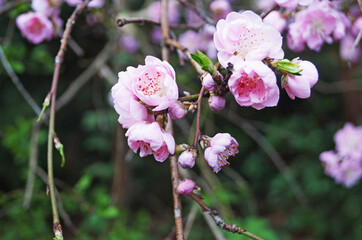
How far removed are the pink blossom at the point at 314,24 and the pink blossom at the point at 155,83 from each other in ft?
2.24

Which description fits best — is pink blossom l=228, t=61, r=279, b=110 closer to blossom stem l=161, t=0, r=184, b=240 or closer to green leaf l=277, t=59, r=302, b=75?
green leaf l=277, t=59, r=302, b=75

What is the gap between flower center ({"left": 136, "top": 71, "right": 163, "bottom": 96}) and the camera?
757 mm

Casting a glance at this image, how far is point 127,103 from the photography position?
2.41ft

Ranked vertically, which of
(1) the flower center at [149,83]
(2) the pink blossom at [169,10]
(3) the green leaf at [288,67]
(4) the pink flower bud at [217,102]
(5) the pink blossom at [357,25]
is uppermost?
(1) the flower center at [149,83]

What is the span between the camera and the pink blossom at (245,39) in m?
0.75

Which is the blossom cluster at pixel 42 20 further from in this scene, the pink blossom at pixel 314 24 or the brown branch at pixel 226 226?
the brown branch at pixel 226 226

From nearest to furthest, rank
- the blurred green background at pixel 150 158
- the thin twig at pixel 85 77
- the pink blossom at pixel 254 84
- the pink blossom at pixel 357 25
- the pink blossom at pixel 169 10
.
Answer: the pink blossom at pixel 254 84, the pink blossom at pixel 357 25, the thin twig at pixel 85 77, the blurred green background at pixel 150 158, the pink blossom at pixel 169 10

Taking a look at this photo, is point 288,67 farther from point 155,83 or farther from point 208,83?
point 155,83

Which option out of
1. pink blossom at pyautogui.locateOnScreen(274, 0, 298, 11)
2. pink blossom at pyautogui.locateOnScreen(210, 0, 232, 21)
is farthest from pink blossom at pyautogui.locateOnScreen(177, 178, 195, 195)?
pink blossom at pyautogui.locateOnScreen(210, 0, 232, 21)

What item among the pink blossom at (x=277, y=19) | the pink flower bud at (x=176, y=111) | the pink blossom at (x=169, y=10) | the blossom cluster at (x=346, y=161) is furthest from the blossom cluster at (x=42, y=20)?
the blossom cluster at (x=346, y=161)

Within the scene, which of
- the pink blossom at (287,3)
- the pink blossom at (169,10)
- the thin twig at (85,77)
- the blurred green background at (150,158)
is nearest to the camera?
the pink blossom at (287,3)

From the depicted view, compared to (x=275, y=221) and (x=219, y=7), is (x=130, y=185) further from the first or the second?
(x=275, y=221)

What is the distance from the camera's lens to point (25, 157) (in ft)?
6.97

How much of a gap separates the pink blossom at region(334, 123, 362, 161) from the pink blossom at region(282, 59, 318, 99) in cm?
151
